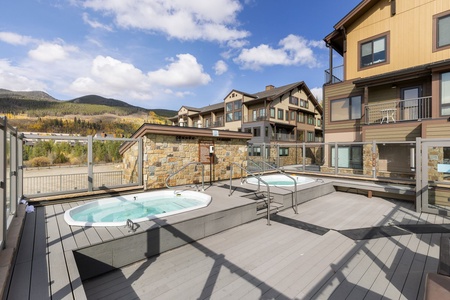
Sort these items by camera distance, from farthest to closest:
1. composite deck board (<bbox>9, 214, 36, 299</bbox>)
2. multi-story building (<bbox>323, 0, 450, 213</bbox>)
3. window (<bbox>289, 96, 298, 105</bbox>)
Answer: window (<bbox>289, 96, 298, 105</bbox>)
multi-story building (<bbox>323, 0, 450, 213</bbox>)
composite deck board (<bbox>9, 214, 36, 299</bbox>)

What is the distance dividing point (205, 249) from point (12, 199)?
373 centimetres

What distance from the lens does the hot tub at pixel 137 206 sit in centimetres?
497

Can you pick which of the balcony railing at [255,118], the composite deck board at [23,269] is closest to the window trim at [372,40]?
the balcony railing at [255,118]

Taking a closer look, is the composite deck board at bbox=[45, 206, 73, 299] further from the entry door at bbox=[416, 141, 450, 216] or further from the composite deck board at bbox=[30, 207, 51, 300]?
the entry door at bbox=[416, 141, 450, 216]

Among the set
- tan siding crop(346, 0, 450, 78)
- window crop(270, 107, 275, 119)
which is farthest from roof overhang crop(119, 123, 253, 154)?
window crop(270, 107, 275, 119)

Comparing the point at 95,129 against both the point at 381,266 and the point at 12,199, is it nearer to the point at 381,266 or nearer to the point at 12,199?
the point at 12,199

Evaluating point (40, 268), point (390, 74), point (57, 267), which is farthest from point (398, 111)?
point (40, 268)

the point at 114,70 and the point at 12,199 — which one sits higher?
the point at 114,70

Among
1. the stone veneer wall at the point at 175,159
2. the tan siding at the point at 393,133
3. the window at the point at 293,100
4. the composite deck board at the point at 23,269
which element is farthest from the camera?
the window at the point at 293,100

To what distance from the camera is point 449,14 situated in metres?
9.52

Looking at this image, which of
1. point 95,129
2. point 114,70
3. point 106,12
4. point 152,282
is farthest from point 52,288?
point 114,70

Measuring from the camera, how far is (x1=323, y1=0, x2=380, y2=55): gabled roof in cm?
1164

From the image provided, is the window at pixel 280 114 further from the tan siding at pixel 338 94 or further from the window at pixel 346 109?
the window at pixel 346 109

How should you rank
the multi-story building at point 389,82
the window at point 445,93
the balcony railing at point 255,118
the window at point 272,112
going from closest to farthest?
the window at point 445,93 < the multi-story building at point 389,82 < the balcony railing at point 255,118 < the window at point 272,112
